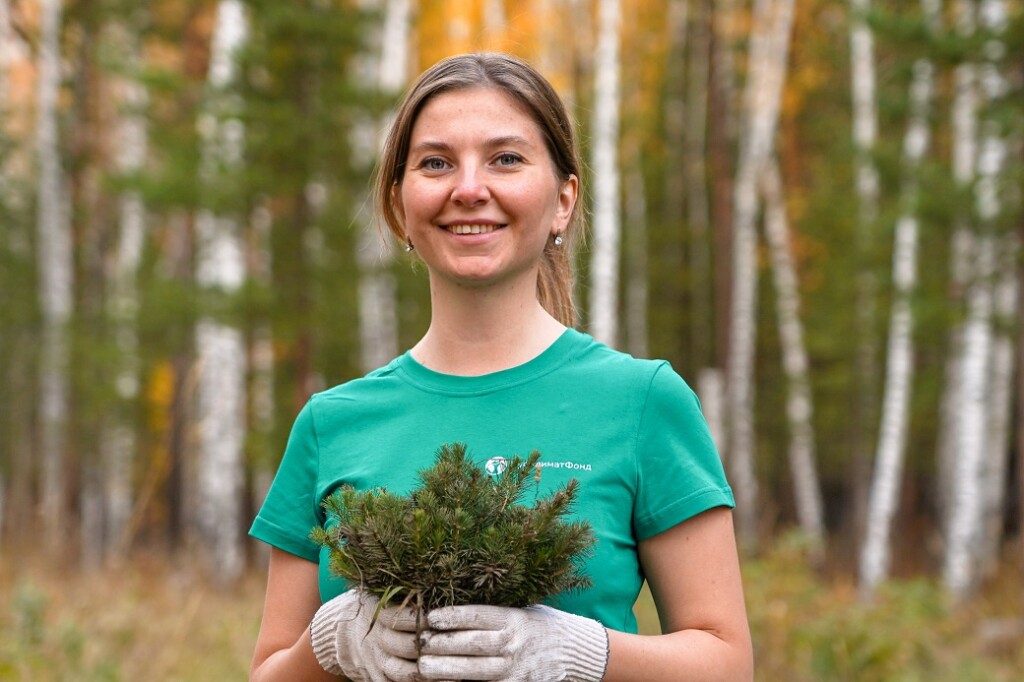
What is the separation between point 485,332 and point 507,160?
1.09 feet

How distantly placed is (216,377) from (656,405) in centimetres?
1267

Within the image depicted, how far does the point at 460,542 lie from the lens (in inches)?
74.4

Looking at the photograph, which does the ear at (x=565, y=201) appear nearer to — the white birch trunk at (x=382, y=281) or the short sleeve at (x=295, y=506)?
the short sleeve at (x=295, y=506)

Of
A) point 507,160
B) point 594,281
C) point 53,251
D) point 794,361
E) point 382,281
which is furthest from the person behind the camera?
point 794,361

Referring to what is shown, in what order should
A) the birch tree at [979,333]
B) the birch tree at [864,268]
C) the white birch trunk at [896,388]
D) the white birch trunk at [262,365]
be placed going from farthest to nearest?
the birch tree at [864,268] → the white birch trunk at [896,388] → the white birch trunk at [262,365] → the birch tree at [979,333]

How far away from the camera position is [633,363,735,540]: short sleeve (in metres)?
2.07

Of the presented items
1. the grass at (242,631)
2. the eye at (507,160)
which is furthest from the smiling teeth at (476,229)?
the grass at (242,631)

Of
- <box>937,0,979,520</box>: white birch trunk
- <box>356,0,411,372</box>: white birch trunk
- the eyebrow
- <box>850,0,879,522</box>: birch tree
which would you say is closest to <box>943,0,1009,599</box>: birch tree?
<box>937,0,979,520</box>: white birch trunk

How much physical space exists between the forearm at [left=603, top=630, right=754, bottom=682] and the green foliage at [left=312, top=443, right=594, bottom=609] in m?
0.15

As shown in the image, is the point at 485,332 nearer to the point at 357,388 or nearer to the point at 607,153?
the point at 357,388

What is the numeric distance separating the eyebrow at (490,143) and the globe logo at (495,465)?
1.92ft

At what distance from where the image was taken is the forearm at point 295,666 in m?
2.14

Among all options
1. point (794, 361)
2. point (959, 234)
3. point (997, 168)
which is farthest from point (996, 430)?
point (997, 168)

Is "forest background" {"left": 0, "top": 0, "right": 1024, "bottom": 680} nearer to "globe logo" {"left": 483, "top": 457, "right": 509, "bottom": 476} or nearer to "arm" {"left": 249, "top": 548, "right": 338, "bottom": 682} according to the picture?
"arm" {"left": 249, "top": 548, "right": 338, "bottom": 682}
